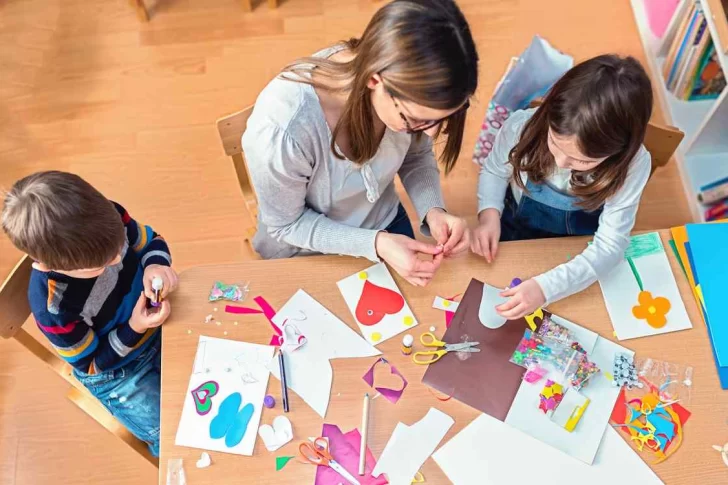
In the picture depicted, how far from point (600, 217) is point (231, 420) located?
2.71ft

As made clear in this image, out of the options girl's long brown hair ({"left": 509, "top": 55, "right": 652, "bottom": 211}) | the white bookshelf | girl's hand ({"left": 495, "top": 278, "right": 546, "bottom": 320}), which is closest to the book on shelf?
the white bookshelf

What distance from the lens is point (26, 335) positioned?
124cm

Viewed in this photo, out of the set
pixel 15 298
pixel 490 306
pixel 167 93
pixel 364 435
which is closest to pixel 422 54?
pixel 490 306

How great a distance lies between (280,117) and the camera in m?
1.08

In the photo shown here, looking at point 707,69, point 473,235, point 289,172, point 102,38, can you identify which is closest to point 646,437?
point 473,235

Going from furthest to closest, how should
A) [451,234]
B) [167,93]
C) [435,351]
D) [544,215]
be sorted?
1. [167,93]
2. [544,215]
3. [451,234]
4. [435,351]

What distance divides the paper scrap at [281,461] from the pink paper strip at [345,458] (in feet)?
0.17

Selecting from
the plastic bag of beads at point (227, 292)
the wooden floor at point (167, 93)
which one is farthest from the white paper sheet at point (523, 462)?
the wooden floor at point (167, 93)

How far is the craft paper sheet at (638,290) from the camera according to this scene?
116cm

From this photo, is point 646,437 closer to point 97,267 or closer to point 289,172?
point 289,172

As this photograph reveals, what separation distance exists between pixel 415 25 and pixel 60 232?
2.16ft

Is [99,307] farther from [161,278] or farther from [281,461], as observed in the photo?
[281,461]

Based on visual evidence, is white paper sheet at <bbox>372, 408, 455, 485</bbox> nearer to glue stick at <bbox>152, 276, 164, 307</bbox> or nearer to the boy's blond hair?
glue stick at <bbox>152, 276, 164, 307</bbox>

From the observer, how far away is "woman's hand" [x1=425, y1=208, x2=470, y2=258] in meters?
1.21
